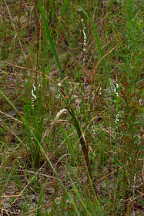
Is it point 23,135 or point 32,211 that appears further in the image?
point 23,135

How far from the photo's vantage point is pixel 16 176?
7.91ft

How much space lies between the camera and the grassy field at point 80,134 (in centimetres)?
216

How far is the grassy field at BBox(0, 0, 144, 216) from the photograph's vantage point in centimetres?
216

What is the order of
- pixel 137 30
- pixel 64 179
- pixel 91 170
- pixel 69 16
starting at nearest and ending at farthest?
pixel 137 30
pixel 91 170
pixel 64 179
pixel 69 16

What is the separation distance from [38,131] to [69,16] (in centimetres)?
141

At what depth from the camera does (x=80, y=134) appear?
214 cm

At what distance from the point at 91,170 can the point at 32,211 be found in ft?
1.00

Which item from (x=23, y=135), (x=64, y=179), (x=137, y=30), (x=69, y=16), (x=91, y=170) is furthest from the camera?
(x=69, y=16)

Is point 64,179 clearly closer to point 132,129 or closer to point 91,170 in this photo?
point 91,170

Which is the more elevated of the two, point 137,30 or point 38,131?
point 137,30

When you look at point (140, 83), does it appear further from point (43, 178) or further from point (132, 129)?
point (43, 178)

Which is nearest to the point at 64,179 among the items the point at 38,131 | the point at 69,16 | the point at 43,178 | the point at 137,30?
the point at 43,178

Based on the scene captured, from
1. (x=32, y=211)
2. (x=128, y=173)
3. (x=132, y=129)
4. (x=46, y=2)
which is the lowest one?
(x=32, y=211)

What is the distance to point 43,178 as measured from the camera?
2498 mm
